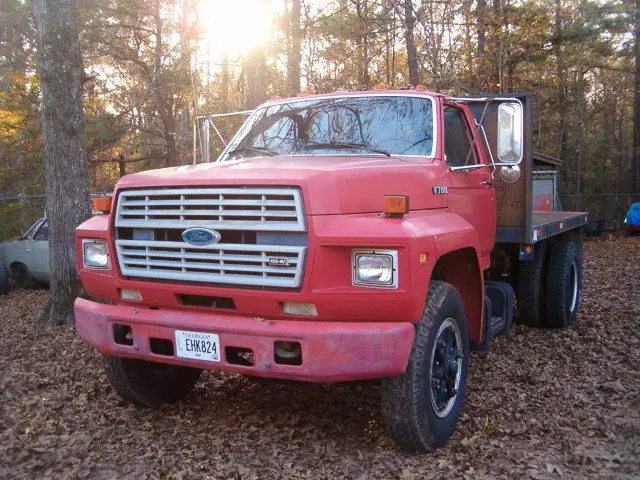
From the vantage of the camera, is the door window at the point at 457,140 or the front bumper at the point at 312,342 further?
the door window at the point at 457,140

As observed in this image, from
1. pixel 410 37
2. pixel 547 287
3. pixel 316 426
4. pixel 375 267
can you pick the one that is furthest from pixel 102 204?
pixel 410 37

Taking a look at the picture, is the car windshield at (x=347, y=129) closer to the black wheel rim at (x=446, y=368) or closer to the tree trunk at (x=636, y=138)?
the black wheel rim at (x=446, y=368)

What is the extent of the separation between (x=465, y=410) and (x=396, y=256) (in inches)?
73.9

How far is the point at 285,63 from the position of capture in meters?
20.8

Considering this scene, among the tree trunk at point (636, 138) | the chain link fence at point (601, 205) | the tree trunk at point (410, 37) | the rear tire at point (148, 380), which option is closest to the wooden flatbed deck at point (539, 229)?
the rear tire at point (148, 380)

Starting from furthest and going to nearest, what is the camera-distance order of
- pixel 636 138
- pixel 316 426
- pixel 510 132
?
pixel 636 138
pixel 510 132
pixel 316 426

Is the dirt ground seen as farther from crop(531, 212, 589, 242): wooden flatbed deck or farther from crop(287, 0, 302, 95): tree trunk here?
crop(287, 0, 302, 95): tree trunk

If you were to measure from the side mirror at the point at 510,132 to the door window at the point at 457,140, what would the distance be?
35 cm

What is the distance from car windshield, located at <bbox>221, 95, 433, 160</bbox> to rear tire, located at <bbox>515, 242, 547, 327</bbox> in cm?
269

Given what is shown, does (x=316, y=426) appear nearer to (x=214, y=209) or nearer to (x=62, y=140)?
(x=214, y=209)

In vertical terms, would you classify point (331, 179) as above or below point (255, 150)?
below

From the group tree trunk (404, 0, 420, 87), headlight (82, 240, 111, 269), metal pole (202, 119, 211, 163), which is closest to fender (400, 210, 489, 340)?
headlight (82, 240, 111, 269)

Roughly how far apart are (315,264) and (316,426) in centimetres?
154

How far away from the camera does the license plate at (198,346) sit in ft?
11.8
